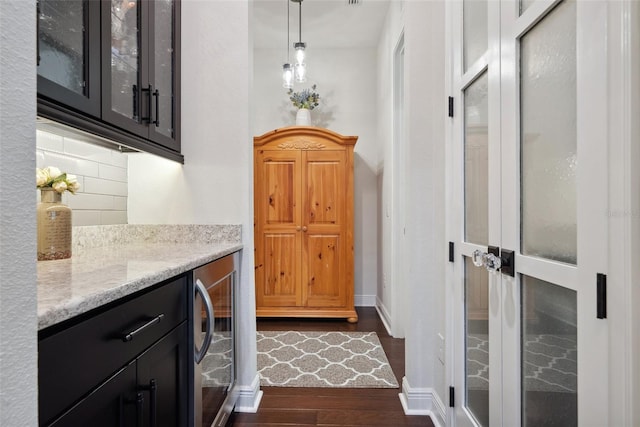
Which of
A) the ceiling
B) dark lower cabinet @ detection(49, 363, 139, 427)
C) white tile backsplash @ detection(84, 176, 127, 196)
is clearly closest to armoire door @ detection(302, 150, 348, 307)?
the ceiling

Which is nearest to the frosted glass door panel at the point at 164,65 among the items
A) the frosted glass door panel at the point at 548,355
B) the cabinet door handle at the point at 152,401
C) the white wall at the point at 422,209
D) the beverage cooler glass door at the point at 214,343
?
the beverage cooler glass door at the point at 214,343

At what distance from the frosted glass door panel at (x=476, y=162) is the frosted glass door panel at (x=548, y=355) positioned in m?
0.34

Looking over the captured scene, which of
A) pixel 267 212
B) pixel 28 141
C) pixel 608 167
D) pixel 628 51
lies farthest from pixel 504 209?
pixel 267 212

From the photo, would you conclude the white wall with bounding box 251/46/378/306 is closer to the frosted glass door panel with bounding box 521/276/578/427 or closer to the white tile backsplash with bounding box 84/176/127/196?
the white tile backsplash with bounding box 84/176/127/196

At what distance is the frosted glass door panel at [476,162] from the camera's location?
4.18 feet

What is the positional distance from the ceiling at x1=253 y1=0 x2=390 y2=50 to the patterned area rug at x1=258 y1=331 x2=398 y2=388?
9.71 ft

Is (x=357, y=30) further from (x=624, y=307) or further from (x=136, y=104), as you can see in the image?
(x=624, y=307)

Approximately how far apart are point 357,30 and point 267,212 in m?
2.12

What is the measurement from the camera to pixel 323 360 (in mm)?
2424

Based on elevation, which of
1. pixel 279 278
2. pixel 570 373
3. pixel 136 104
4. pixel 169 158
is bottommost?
pixel 279 278

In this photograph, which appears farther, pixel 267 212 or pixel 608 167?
pixel 267 212

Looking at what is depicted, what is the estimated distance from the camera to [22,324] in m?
0.42

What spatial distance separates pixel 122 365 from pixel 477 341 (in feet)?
4.04

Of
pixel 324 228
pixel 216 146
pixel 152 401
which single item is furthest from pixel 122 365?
pixel 324 228
